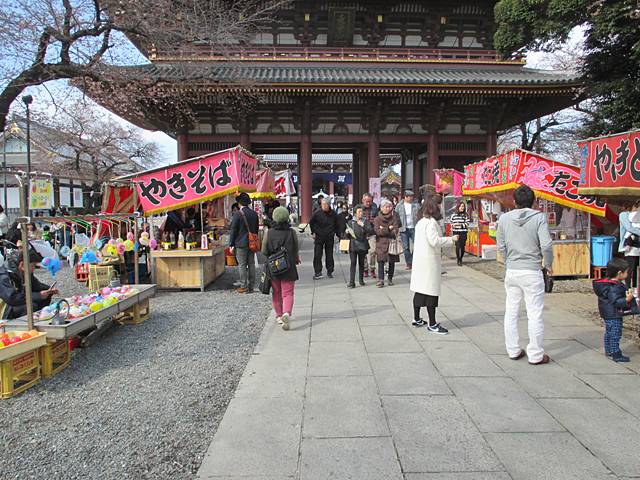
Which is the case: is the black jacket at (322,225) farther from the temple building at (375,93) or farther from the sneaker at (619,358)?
the temple building at (375,93)

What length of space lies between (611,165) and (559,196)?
2.31m

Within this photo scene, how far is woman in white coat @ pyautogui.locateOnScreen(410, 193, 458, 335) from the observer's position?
488 cm

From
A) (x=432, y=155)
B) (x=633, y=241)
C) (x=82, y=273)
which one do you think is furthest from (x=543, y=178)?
(x=82, y=273)

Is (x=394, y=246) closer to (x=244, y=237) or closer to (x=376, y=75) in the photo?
(x=244, y=237)

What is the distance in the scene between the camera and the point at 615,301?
3930mm

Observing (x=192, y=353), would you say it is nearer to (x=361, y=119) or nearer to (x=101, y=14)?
(x=101, y=14)

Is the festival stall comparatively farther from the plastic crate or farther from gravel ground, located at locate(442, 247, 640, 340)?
the plastic crate

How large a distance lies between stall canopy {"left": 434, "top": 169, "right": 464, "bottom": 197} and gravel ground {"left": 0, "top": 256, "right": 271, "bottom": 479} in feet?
36.7

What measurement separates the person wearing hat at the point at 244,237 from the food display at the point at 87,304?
2099 millimetres

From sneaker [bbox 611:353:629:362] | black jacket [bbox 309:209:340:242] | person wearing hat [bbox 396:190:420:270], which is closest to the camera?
sneaker [bbox 611:353:629:362]

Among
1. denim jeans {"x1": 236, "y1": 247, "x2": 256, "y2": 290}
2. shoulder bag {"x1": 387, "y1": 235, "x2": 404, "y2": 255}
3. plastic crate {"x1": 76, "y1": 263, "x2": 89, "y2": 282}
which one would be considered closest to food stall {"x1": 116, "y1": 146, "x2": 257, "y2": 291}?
denim jeans {"x1": 236, "y1": 247, "x2": 256, "y2": 290}

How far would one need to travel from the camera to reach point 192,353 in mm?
4566

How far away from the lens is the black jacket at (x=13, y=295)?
4367mm

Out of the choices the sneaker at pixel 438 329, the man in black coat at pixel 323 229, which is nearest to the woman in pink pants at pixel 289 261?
the sneaker at pixel 438 329
